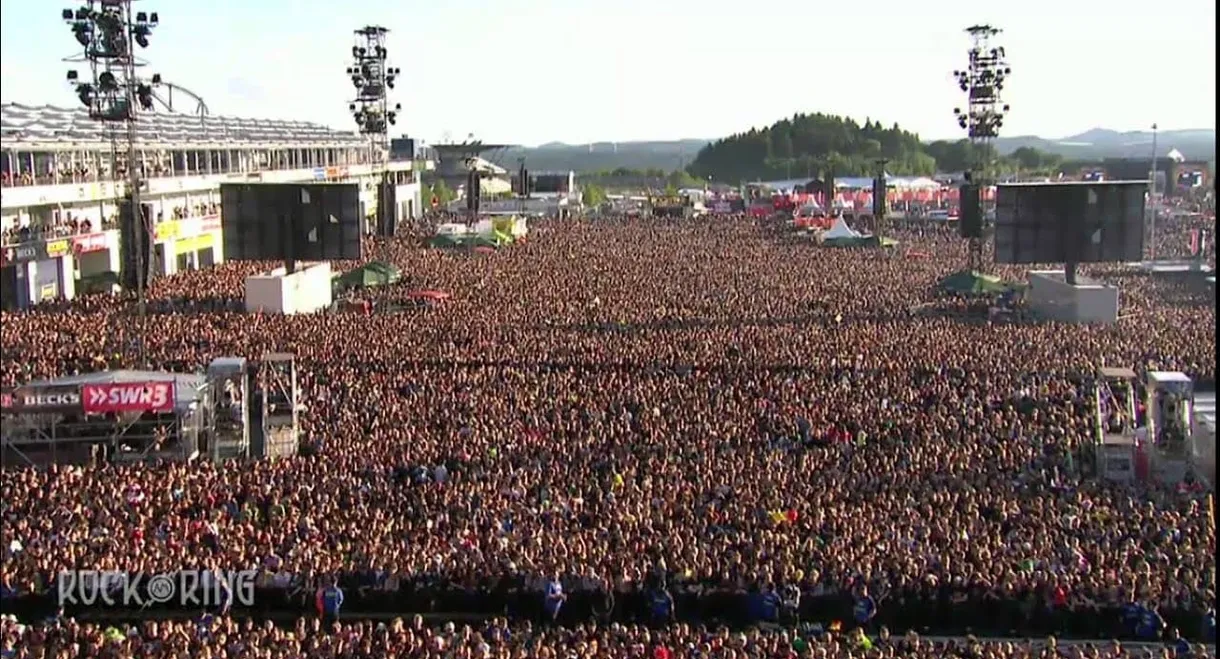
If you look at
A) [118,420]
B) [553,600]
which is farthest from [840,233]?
[553,600]

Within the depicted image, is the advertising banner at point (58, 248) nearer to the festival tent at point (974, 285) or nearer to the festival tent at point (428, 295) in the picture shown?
the festival tent at point (428, 295)

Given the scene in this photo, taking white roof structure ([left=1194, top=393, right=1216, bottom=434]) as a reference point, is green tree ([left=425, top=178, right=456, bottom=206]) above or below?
above

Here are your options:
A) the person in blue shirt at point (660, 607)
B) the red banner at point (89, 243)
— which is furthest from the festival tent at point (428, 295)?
the person in blue shirt at point (660, 607)

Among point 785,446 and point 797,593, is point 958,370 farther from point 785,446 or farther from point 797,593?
point 797,593

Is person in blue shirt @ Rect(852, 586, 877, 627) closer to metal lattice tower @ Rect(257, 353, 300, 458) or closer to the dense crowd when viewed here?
the dense crowd

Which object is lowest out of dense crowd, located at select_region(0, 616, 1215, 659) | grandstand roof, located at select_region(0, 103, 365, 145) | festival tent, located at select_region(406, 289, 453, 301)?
dense crowd, located at select_region(0, 616, 1215, 659)

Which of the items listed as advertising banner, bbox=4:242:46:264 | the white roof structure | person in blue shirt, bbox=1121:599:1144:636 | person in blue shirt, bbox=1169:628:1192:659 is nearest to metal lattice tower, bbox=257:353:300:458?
person in blue shirt, bbox=1121:599:1144:636

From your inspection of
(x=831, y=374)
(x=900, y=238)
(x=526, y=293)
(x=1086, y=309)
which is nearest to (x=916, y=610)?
(x=831, y=374)
